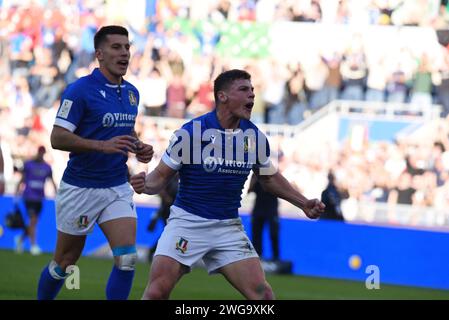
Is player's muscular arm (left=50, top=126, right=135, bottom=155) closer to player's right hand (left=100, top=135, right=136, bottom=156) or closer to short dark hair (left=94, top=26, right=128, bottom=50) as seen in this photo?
player's right hand (left=100, top=135, right=136, bottom=156)

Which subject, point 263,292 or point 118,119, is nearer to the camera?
point 263,292

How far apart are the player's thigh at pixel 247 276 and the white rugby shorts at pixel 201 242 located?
43 mm

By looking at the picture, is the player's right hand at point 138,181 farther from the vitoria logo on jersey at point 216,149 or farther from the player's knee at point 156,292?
the player's knee at point 156,292

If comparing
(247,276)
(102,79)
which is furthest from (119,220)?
(247,276)

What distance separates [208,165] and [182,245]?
62 cm

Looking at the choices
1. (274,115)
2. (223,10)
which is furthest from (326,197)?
(223,10)

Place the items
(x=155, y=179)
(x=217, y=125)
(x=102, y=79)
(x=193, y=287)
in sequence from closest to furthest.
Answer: (x=155, y=179), (x=217, y=125), (x=102, y=79), (x=193, y=287)

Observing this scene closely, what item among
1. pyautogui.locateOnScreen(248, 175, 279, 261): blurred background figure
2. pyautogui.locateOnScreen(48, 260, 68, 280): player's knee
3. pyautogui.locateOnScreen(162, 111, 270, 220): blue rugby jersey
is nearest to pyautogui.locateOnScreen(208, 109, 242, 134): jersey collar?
pyautogui.locateOnScreen(162, 111, 270, 220): blue rugby jersey

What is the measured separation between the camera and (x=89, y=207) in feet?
30.6

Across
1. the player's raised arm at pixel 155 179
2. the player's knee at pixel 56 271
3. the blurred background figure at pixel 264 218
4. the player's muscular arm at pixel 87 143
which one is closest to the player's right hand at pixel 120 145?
the player's muscular arm at pixel 87 143

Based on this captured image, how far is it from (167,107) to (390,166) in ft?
18.9

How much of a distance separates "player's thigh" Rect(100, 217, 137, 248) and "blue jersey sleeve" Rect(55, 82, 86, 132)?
0.86 m

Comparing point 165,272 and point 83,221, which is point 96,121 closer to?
point 83,221
